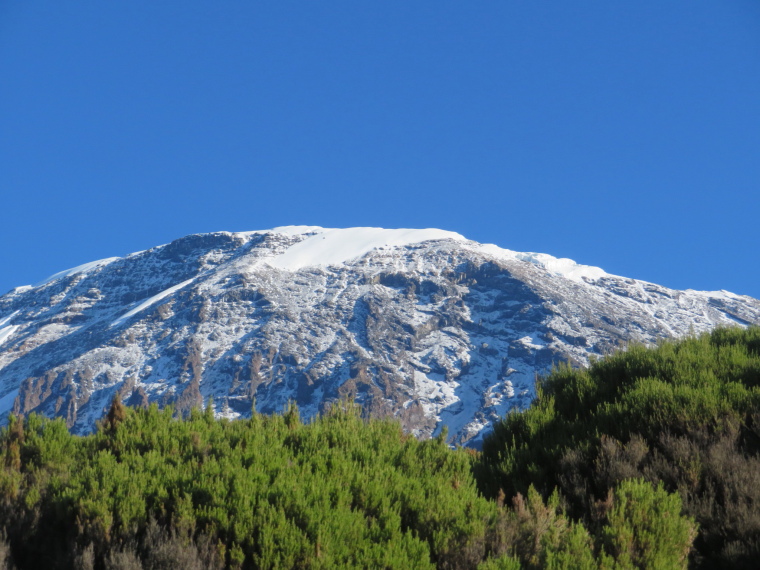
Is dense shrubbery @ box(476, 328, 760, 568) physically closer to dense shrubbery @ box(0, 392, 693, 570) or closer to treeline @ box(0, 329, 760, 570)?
treeline @ box(0, 329, 760, 570)

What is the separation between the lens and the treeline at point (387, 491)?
6223mm

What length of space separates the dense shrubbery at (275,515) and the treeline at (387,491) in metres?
0.02

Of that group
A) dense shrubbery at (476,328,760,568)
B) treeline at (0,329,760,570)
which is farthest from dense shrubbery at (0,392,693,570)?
dense shrubbery at (476,328,760,568)

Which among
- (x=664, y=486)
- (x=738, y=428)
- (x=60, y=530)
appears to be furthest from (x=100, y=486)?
(x=738, y=428)

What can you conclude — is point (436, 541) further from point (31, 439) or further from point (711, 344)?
point (711, 344)

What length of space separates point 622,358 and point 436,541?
19.2ft

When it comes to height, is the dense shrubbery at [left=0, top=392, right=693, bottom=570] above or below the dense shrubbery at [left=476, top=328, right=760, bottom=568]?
below

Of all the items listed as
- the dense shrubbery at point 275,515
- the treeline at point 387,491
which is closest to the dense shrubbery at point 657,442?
the treeline at point 387,491

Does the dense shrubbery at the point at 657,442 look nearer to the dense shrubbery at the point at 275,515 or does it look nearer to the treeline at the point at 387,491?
the treeline at the point at 387,491

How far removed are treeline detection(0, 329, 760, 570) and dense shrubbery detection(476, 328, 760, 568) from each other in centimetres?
2

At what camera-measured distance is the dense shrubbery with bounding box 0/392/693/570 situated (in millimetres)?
6117

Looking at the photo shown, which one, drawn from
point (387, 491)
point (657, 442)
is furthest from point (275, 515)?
point (657, 442)

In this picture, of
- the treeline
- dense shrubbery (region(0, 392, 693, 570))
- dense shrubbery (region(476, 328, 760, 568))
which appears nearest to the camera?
dense shrubbery (region(0, 392, 693, 570))

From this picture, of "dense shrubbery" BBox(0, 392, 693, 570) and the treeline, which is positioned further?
the treeline
